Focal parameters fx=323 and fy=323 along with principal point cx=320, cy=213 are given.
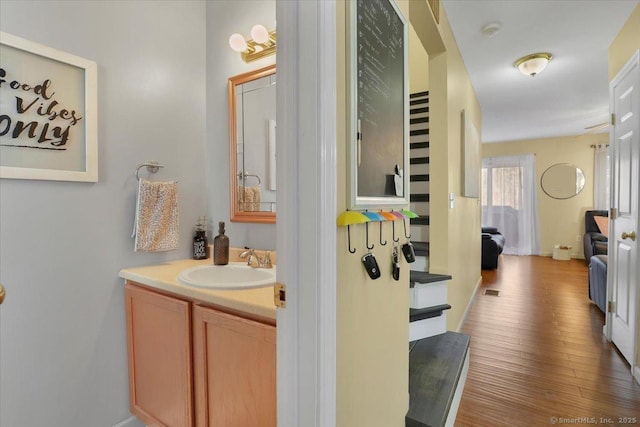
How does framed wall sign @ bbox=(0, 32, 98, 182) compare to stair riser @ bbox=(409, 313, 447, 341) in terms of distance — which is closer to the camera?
framed wall sign @ bbox=(0, 32, 98, 182)

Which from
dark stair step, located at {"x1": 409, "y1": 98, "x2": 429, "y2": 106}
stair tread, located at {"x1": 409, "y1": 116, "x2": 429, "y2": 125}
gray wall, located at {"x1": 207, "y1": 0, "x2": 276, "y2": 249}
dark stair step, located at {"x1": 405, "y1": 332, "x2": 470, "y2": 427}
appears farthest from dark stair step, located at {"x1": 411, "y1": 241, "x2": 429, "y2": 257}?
dark stair step, located at {"x1": 409, "y1": 98, "x2": 429, "y2": 106}

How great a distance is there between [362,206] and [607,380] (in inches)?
94.0

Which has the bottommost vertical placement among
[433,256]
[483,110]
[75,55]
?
[433,256]

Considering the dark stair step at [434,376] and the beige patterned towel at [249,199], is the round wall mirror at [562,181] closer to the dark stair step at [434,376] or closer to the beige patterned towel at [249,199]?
the dark stair step at [434,376]

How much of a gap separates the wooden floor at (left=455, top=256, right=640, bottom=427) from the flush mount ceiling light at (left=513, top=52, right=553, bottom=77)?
245 cm

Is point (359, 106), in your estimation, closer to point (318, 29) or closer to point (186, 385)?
point (318, 29)

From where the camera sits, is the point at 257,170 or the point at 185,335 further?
the point at 257,170

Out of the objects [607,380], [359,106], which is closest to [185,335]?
[359,106]

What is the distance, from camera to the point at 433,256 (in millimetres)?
2416

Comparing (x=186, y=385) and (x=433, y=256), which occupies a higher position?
(x=433, y=256)

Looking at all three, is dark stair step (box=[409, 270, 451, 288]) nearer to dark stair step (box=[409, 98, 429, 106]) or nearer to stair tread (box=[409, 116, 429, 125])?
stair tread (box=[409, 116, 429, 125])

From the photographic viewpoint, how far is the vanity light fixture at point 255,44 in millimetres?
1786

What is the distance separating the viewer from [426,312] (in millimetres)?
2145

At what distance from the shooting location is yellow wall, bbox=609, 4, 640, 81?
7.42ft
